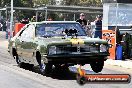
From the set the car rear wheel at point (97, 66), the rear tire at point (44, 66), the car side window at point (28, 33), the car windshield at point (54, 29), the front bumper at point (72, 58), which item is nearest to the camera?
the front bumper at point (72, 58)

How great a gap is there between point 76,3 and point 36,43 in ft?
210

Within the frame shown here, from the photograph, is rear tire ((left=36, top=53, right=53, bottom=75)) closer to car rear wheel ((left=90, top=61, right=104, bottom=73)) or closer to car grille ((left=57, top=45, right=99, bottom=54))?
car grille ((left=57, top=45, right=99, bottom=54))

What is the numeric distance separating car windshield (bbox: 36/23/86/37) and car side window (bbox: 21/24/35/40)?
0.80ft

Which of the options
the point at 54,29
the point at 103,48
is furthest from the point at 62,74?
the point at 103,48

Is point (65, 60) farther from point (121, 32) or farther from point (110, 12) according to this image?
point (110, 12)

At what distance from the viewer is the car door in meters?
11.8

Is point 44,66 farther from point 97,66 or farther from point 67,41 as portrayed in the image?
point 97,66

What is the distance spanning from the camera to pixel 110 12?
25.4 m

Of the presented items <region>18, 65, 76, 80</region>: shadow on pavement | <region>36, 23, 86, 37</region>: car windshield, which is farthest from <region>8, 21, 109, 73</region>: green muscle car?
<region>18, 65, 76, 80</region>: shadow on pavement

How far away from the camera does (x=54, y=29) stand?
464 inches

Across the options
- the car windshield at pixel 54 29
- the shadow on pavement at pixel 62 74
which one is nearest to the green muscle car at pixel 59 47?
the car windshield at pixel 54 29

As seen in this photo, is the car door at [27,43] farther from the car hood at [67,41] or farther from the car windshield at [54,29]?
the car hood at [67,41]

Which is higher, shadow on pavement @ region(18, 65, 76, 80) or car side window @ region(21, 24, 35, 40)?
car side window @ region(21, 24, 35, 40)

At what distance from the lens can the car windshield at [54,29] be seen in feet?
38.2
